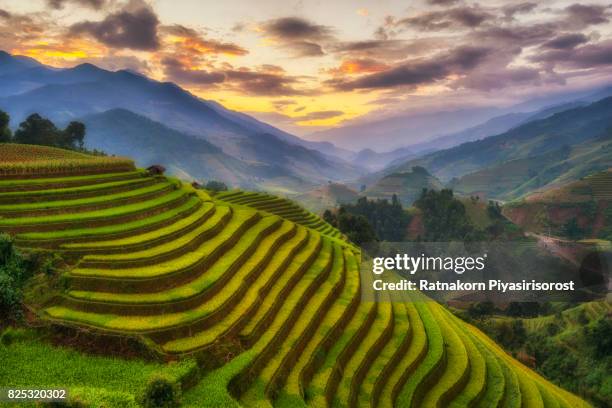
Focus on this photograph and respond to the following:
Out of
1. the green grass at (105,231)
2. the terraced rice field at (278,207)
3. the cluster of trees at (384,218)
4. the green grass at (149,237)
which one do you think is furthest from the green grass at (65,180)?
the cluster of trees at (384,218)

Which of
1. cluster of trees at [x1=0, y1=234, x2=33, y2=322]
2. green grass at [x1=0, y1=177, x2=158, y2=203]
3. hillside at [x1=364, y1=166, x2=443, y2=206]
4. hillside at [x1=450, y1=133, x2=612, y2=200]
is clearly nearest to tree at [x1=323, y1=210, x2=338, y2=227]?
green grass at [x1=0, y1=177, x2=158, y2=203]

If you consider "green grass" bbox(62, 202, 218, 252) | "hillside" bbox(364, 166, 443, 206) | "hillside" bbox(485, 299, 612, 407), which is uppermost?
"hillside" bbox(364, 166, 443, 206)

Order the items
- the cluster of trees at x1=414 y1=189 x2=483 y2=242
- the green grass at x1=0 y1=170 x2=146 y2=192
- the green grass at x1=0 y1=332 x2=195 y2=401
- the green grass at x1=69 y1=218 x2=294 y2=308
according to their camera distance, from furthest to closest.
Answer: the cluster of trees at x1=414 y1=189 x2=483 y2=242, the green grass at x1=0 y1=170 x2=146 y2=192, the green grass at x1=69 y1=218 x2=294 y2=308, the green grass at x1=0 y1=332 x2=195 y2=401

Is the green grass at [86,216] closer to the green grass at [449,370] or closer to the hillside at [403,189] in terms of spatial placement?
the green grass at [449,370]

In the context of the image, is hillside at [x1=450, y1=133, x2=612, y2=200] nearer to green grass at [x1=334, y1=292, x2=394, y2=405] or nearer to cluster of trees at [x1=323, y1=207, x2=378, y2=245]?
cluster of trees at [x1=323, y1=207, x2=378, y2=245]

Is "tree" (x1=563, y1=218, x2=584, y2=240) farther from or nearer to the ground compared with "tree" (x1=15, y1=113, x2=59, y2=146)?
nearer to the ground

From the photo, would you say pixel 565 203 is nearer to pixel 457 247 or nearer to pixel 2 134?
pixel 457 247

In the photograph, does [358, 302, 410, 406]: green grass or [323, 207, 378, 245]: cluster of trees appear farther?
[323, 207, 378, 245]: cluster of trees

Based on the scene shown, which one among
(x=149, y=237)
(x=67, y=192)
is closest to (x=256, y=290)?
(x=149, y=237)
